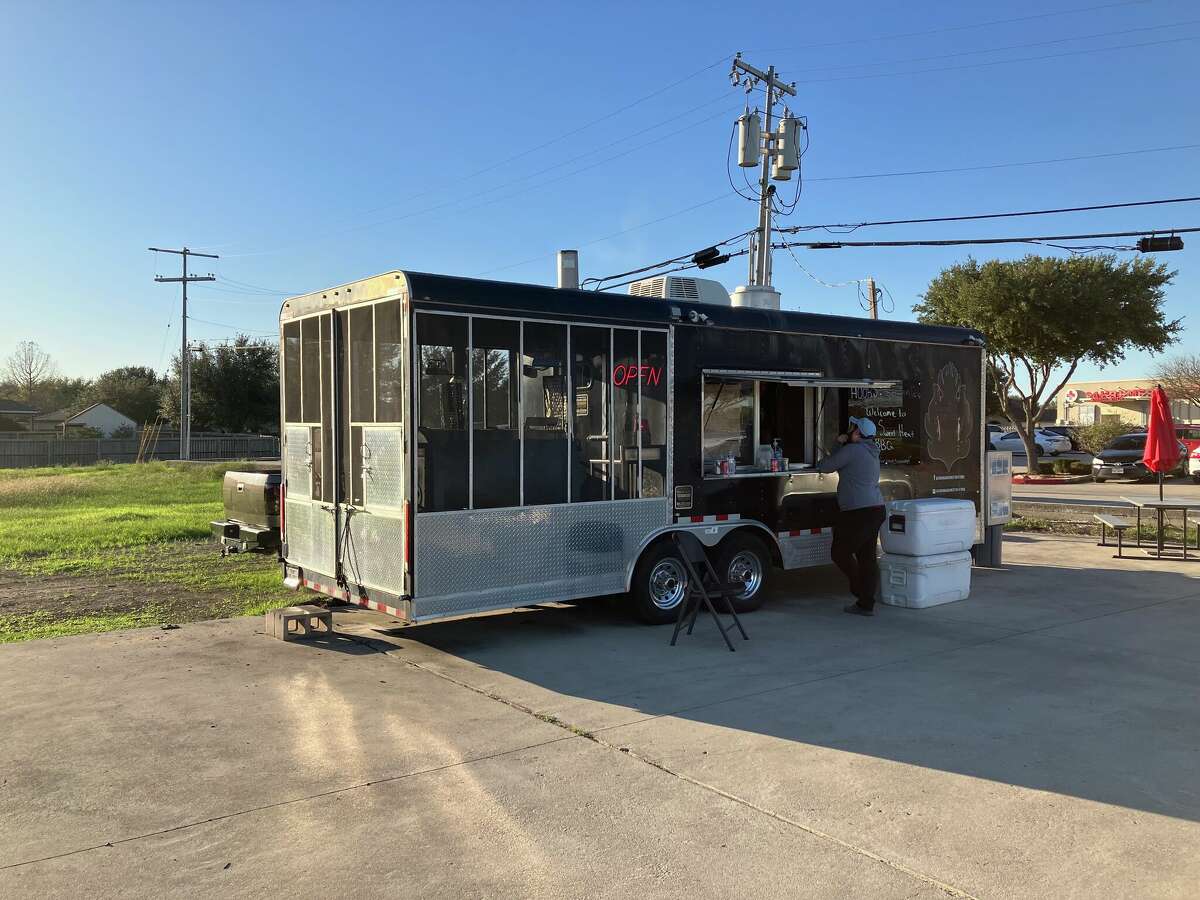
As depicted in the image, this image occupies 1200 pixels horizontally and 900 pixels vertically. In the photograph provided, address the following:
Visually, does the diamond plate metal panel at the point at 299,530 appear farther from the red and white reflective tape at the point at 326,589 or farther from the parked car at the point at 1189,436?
the parked car at the point at 1189,436

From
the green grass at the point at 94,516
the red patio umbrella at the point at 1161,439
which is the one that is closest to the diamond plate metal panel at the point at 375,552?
the green grass at the point at 94,516

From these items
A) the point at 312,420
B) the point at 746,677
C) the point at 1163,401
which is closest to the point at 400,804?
the point at 746,677

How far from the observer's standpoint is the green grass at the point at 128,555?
8906 mm

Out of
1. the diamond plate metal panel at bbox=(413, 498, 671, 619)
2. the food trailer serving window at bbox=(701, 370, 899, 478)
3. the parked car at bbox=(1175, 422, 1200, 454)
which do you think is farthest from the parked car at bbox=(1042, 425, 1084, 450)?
the diamond plate metal panel at bbox=(413, 498, 671, 619)

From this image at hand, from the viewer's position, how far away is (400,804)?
14.5ft

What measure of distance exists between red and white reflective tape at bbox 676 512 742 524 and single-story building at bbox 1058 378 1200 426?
5785cm

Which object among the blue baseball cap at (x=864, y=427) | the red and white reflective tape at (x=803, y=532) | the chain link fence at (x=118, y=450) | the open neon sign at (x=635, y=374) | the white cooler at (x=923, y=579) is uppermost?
A: the open neon sign at (x=635, y=374)

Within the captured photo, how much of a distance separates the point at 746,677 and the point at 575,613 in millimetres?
2708

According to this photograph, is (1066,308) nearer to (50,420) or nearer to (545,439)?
(545,439)

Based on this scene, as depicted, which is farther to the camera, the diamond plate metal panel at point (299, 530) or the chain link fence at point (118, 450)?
the chain link fence at point (118, 450)

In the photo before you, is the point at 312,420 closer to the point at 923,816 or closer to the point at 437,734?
the point at 437,734

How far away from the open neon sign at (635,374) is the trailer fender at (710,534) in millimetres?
1326

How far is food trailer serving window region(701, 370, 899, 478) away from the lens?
8.69 meters

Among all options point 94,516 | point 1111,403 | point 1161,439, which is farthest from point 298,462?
point 1111,403
